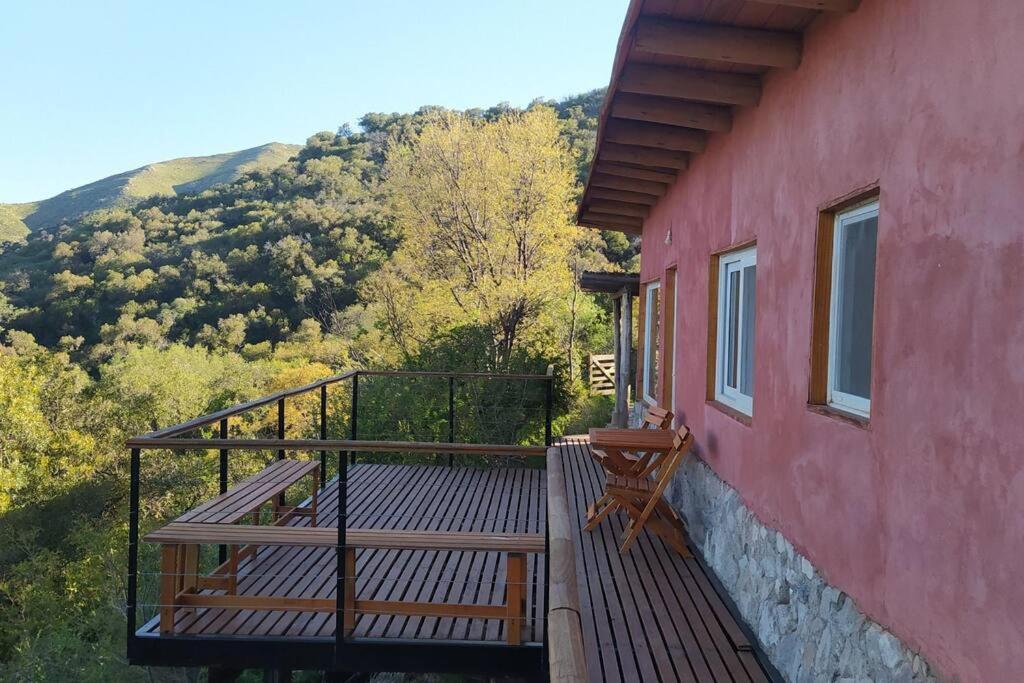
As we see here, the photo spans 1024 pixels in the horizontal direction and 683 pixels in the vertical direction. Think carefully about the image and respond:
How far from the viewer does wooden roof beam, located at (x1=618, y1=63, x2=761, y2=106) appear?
152 inches

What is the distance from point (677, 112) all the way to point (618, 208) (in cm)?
418

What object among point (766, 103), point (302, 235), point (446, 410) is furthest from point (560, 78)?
point (766, 103)

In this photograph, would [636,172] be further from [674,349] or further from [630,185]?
[674,349]

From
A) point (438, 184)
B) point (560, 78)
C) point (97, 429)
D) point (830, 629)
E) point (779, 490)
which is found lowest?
point (97, 429)

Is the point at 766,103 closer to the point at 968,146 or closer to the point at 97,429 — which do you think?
the point at 968,146

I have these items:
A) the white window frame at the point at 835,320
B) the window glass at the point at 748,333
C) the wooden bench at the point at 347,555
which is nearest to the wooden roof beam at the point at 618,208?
the window glass at the point at 748,333

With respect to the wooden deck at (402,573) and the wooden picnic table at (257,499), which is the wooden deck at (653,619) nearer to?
the wooden deck at (402,573)

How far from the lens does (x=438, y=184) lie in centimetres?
1705

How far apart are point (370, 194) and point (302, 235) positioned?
4.25 meters

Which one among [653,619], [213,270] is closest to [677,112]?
[653,619]

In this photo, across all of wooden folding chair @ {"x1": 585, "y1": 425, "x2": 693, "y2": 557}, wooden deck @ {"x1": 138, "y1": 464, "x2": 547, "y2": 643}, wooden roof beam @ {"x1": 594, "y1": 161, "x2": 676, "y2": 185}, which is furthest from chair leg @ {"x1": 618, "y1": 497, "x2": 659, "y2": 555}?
wooden roof beam @ {"x1": 594, "y1": 161, "x2": 676, "y2": 185}

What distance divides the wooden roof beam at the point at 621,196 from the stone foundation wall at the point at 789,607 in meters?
3.72

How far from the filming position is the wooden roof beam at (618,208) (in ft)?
27.5

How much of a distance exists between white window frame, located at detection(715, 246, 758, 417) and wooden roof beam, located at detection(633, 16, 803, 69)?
1.36m
